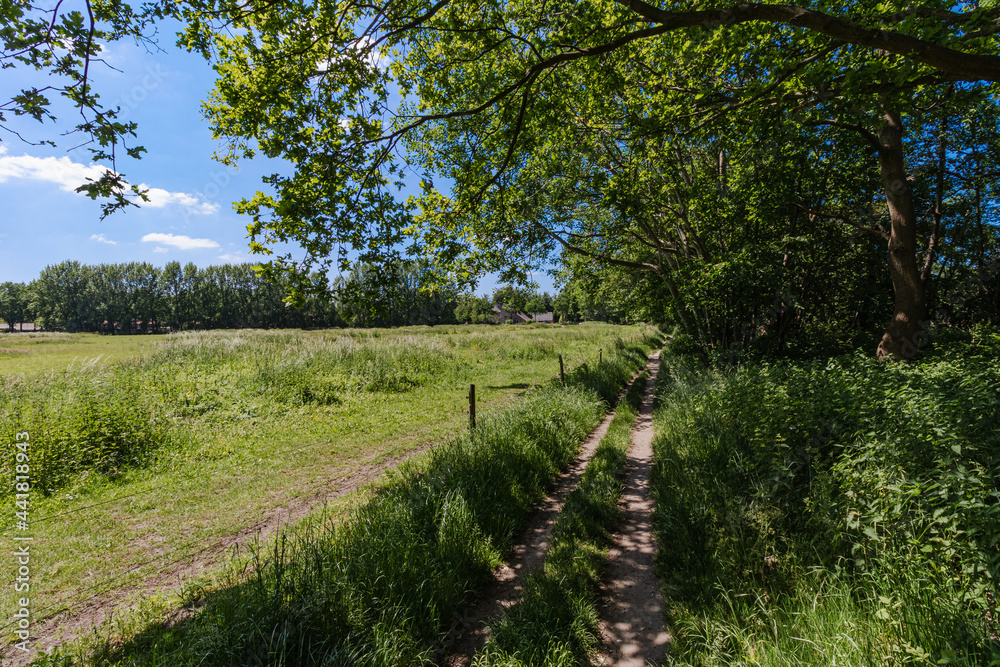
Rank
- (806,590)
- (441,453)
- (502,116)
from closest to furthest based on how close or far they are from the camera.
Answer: (806,590)
(502,116)
(441,453)

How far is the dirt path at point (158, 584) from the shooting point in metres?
3.37

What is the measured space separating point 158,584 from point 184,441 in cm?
492

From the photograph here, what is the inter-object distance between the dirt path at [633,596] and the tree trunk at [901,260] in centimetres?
680

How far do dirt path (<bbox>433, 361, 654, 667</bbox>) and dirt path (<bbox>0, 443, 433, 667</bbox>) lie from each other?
2326mm

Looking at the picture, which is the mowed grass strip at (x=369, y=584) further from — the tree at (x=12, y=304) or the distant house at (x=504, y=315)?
the tree at (x=12, y=304)

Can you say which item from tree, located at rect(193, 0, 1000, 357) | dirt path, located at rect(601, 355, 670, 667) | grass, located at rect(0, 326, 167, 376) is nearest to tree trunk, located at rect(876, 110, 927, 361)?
tree, located at rect(193, 0, 1000, 357)

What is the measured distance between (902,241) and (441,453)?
34.8 feet

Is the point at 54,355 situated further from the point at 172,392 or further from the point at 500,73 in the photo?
the point at 500,73

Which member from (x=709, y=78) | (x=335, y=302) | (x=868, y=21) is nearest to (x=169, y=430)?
(x=335, y=302)

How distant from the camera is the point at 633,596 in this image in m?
3.79

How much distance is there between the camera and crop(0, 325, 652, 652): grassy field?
484 cm

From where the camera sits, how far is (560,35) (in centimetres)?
505

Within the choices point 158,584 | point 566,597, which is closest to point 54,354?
point 158,584

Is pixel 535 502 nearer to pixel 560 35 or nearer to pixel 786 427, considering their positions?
pixel 786 427
